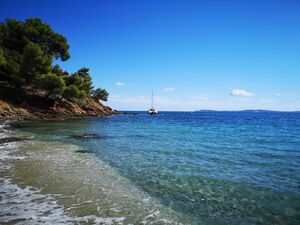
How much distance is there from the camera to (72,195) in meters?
9.08

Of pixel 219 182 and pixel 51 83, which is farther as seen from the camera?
pixel 51 83

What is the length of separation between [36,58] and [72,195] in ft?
159

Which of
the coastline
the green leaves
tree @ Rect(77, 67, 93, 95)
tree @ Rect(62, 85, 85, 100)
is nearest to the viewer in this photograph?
the coastline

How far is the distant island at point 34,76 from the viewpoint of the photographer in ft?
168

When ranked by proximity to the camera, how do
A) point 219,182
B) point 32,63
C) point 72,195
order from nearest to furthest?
point 72,195 → point 219,182 → point 32,63

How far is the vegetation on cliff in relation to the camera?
51.6 metres

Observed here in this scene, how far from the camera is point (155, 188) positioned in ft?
34.8

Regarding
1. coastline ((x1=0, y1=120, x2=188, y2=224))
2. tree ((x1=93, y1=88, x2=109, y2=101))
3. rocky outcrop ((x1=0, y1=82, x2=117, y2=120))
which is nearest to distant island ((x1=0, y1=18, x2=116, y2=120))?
rocky outcrop ((x1=0, y1=82, x2=117, y2=120))

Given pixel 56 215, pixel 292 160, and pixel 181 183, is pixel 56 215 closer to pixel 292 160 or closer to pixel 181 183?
pixel 181 183

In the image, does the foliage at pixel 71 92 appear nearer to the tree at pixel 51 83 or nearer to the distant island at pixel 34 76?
the distant island at pixel 34 76

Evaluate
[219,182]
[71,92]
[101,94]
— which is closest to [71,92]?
[71,92]

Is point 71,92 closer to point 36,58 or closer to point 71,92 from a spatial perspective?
point 71,92

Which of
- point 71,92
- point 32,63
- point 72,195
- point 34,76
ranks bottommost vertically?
point 72,195

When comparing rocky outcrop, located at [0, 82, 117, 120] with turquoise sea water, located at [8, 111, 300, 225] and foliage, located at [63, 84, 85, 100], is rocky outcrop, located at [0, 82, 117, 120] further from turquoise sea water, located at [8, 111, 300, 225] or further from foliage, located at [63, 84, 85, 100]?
turquoise sea water, located at [8, 111, 300, 225]
